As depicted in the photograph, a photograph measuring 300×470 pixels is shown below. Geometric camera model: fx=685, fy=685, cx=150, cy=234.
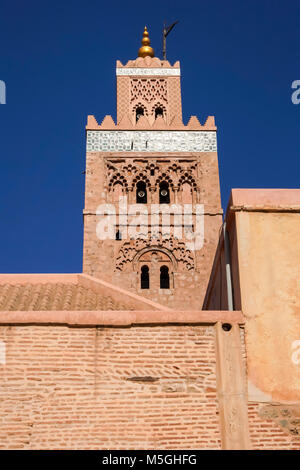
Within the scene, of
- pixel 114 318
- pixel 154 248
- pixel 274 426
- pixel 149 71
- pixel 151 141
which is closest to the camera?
pixel 274 426

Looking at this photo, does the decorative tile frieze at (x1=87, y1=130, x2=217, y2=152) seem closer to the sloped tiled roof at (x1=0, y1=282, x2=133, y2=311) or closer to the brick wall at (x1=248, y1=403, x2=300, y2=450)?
the sloped tiled roof at (x1=0, y1=282, x2=133, y2=311)

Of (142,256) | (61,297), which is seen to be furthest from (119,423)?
(142,256)

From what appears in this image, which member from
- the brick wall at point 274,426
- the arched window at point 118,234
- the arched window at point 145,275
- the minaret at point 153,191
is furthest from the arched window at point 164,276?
the brick wall at point 274,426

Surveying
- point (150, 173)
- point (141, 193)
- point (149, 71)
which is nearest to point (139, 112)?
point (149, 71)

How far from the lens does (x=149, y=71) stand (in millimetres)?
25188

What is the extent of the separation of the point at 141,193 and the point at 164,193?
736mm

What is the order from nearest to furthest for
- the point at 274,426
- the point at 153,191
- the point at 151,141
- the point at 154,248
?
the point at 274,426, the point at 154,248, the point at 153,191, the point at 151,141

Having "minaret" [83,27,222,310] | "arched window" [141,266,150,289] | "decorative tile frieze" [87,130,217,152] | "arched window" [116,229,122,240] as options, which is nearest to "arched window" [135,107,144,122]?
"minaret" [83,27,222,310]

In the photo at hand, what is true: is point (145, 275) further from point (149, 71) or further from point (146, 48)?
point (146, 48)

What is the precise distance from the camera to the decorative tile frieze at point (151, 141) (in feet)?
72.8

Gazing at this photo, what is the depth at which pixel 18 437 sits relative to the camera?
719 cm
